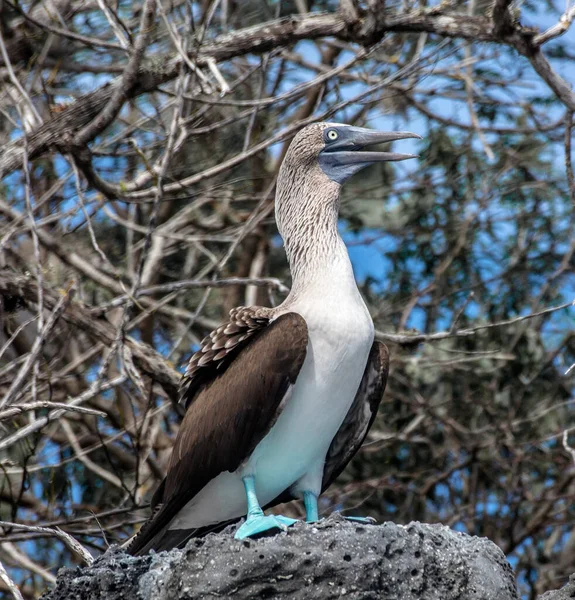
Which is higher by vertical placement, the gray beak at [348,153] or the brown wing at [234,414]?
the gray beak at [348,153]

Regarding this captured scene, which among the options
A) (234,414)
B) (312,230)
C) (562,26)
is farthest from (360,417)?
(562,26)

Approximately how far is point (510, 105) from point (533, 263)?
4.28 ft

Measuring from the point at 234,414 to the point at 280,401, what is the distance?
0.19 metres

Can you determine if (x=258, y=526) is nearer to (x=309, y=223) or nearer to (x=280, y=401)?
(x=280, y=401)

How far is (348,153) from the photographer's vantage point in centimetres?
495

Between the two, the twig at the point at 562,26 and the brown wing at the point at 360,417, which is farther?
the twig at the point at 562,26

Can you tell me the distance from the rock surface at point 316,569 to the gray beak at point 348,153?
6.20 ft

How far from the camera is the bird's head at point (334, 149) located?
496 centimetres

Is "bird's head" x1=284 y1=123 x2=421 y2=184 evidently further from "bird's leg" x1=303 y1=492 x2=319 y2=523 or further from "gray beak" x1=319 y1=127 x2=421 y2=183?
"bird's leg" x1=303 y1=492 x2=319 y2=523

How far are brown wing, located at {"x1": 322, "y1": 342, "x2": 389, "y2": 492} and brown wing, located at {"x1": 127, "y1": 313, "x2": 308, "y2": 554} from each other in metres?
0.51

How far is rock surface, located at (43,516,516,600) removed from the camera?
337cm

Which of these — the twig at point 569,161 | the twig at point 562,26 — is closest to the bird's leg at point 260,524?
the twig at point 569,161

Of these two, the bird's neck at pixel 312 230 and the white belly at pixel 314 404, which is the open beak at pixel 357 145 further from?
the white belly at pixel 314 404

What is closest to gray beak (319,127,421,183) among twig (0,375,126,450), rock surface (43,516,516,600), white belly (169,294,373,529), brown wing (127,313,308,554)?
white belly (169,294,373,529)
